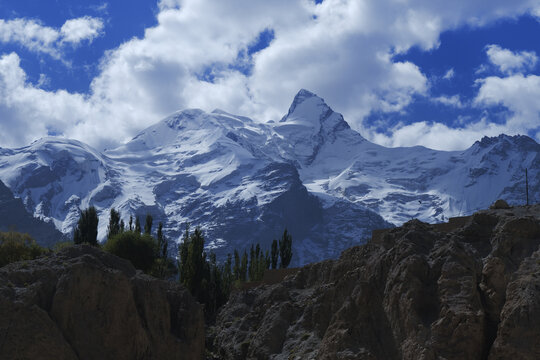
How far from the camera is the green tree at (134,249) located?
71.8m

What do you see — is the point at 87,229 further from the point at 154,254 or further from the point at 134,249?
the point at 154,254

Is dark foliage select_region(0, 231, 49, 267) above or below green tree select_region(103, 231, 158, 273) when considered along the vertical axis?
below

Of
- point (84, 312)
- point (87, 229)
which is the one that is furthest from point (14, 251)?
point (84, 312)

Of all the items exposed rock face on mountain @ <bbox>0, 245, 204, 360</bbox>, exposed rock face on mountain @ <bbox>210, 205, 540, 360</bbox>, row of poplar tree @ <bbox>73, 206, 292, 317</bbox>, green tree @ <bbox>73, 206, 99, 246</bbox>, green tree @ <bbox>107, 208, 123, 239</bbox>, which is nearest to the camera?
exposed rock face on mountain @ <bbox>210, 205, 540, 360</bbox>

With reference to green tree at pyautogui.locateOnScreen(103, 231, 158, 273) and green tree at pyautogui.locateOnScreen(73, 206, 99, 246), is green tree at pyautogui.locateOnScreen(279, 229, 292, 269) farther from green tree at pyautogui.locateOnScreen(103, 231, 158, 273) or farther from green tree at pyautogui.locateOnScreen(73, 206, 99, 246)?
green tree at pyautogui.locateOnScreen(73, 206, 99, 246)

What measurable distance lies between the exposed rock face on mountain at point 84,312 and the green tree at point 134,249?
3907 centimetres

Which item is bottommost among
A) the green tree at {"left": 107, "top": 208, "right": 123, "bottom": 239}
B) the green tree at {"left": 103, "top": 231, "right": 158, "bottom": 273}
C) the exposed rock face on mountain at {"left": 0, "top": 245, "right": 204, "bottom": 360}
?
the exposed rock face on mountain at {"left": 0, "top": 245, "right": 204, "bottom": 360}

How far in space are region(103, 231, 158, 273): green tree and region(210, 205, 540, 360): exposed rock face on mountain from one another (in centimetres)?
3779

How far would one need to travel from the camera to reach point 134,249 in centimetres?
7275

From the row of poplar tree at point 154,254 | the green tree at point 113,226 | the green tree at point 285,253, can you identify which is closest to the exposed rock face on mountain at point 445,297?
the row of poplar tree at point 154,254

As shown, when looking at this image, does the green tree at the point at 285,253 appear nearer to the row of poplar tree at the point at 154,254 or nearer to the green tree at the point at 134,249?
the row of poplar tree at the point at 154,254

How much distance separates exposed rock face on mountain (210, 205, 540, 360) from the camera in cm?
2414

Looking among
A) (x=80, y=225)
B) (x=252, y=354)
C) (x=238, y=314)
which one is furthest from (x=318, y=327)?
(x=80, y=225)

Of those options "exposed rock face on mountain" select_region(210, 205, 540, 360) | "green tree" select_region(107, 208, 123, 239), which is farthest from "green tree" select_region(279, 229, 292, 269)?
"exposed rock face on mountain" select_region(210, 205, 540, 360)
